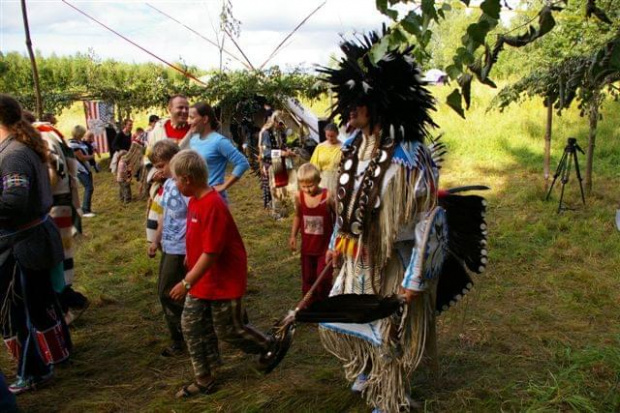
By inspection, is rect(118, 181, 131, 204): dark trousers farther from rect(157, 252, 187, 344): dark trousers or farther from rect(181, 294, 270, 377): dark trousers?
rect(181, 294, 270, 377): dark trousers

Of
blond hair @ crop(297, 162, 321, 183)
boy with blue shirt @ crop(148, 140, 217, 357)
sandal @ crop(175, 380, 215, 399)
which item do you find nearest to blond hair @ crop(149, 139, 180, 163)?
boy with blue shirt @ crop(148, 140, 217, 357)

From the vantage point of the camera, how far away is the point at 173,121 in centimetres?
460

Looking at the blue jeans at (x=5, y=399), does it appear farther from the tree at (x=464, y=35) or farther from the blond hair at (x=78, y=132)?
the blond hair at (x=78, y=132)

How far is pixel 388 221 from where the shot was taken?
111 inches

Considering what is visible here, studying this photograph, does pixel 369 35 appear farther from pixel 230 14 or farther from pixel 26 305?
pixel 230 14

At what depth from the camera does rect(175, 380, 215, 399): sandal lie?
337 cm

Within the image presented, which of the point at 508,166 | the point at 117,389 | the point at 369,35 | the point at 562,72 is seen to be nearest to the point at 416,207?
the point at 369,35

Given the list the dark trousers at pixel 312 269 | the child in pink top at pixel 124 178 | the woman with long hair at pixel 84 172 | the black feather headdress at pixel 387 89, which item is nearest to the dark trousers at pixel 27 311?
the dark trousers at pixel 312 269

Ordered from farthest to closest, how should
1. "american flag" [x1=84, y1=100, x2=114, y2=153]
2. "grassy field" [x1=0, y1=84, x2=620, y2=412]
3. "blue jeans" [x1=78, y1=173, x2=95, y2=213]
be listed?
1. "american flag" [x1=84, y1=100, x2=114, y2=153]
2. "blue jeans" [x1=78, y1=173, x2=95, y2=213]
3. "grassy field" [x1=0, y1=84, x2=620, y2=412]

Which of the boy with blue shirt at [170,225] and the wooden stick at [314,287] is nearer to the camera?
the wooden stick at [314,287]

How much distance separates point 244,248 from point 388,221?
1029mm

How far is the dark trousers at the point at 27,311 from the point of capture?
3.43 m

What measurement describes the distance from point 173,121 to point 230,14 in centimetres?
652

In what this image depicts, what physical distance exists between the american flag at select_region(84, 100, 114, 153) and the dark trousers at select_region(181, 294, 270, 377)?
13656mm
